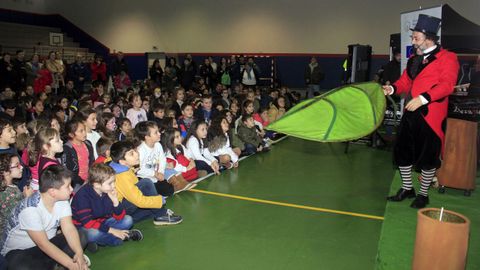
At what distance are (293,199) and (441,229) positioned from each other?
247 cm

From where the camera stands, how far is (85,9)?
22.8 metres

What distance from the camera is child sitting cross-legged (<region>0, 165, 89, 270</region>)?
3090 millimetres

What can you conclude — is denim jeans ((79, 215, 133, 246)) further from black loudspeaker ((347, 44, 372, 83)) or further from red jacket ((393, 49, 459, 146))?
black loudspeaker ((347, 44, 372, 83))

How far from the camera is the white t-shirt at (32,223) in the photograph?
308 cm

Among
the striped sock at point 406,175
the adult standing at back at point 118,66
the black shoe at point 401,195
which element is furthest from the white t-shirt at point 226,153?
the adult standing at back at point 118,66

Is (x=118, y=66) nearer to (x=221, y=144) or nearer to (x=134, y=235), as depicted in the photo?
(x=221, y=144)

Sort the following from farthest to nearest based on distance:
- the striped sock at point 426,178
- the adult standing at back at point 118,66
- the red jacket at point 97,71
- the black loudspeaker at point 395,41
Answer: the adult standing at back at point 118,66, the red jacket at point 97,71, the black loudspeaker at point 395,41, the striped sock at point 426,178

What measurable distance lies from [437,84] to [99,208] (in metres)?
3.58

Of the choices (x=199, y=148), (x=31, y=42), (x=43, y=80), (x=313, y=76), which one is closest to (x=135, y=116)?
(x=199, y=148)

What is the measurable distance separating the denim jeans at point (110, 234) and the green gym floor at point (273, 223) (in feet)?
0.23

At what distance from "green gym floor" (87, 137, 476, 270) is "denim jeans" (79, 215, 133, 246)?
2.7 inches

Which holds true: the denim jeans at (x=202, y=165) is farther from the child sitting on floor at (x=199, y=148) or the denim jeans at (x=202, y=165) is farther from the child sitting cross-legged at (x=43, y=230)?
the child sitting cross-legged at (x=43, y=230)

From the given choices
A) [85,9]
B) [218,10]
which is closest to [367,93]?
[218,10]

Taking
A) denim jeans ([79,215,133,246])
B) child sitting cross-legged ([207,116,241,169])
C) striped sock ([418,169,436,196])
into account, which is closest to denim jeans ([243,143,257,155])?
child sitting cross-legged ([207,116,241,169])
